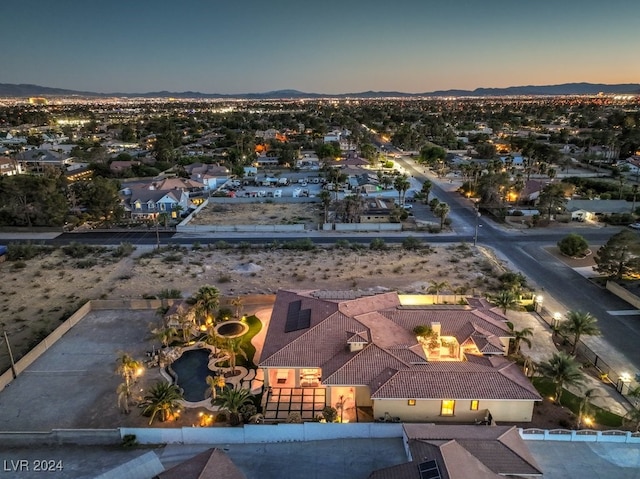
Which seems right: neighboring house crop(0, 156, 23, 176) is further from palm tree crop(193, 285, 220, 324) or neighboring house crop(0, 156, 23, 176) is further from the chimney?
the chimney

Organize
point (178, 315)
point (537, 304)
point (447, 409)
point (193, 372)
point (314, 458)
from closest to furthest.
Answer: point (314, 458) → point (447, 409) → point (193, 372) → point (178, 315) → point (537, 304)

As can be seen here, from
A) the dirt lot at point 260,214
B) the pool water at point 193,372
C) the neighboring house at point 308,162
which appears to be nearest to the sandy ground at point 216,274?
the pool water at point 193,372

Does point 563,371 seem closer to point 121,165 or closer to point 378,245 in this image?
point 378,245

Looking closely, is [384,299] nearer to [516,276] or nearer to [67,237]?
[516,276]

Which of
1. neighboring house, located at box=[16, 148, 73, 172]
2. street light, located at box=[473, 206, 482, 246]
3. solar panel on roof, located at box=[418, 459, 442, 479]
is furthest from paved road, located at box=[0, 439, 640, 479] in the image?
neighboring house, located at box=[16, 148, 73, 172]

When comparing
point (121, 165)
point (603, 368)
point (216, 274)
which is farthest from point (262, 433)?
point (121, 165)

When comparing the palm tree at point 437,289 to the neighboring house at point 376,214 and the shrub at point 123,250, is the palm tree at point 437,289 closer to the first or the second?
the neighboring house at point 376,214

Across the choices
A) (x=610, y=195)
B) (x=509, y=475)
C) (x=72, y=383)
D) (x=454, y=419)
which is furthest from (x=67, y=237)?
(x=610, y=195)
